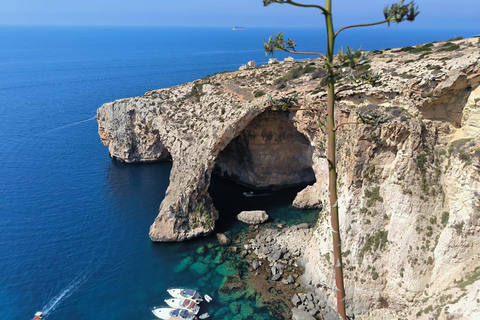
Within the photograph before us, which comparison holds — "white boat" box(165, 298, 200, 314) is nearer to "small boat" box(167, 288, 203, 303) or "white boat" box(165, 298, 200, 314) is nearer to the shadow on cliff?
"small boat" box(167, 288, 203, 303)

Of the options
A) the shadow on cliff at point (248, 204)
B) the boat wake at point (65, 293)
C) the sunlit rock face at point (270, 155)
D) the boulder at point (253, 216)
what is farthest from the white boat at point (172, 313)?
the sunlit rock face at point (270, 155)

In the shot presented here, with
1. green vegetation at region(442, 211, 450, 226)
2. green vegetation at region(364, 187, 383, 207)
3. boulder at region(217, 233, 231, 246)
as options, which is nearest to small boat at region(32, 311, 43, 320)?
boulder at region(217, 233, 231, 246)

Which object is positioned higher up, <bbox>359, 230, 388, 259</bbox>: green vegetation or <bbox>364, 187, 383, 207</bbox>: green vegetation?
<bbox>364, 187, 383, 207</bbox>: green vegetation

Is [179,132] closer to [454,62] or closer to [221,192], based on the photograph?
[221,192]

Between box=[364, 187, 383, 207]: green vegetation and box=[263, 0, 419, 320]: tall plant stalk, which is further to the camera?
box=[364, 187, 383, 207]: green vegetation

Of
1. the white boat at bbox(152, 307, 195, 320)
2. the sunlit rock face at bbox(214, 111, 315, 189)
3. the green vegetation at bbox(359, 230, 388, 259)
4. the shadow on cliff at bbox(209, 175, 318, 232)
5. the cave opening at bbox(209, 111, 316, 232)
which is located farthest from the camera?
the sunlit rock face at bbox(214, 111, 315, 189)

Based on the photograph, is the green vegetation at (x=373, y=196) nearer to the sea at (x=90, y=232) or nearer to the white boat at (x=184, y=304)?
the sea at (x=90, y=232)

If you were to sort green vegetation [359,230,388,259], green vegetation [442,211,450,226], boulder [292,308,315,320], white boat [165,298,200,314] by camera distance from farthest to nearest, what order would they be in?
white boat [165,298,200,314] → green vegetation [359,230,388,259] → boulder [292,308,315,320] → green vegetation [442,211,450,226]
